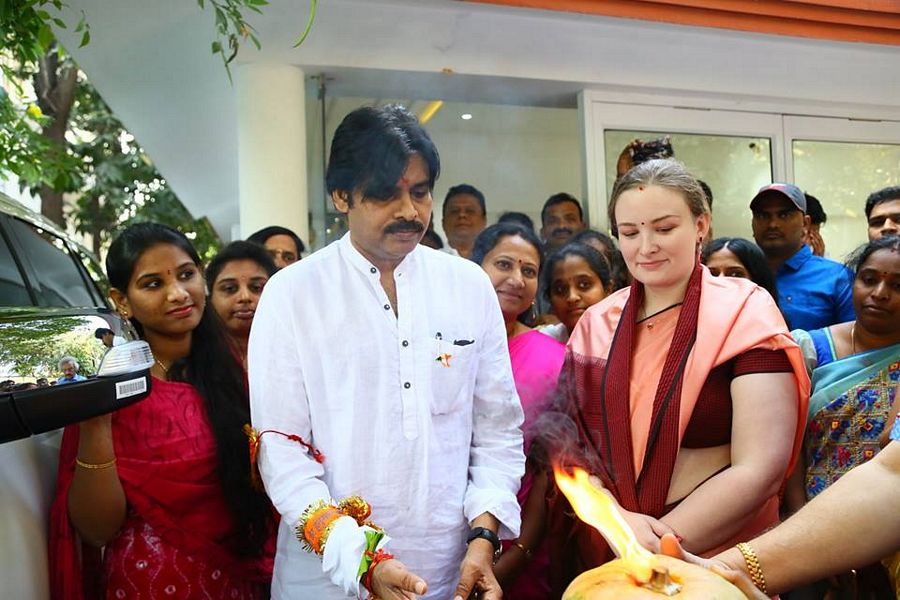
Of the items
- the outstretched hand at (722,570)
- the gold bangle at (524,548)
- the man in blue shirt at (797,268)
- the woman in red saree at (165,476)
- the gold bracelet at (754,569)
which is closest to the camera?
the outstretched hand at (722,570)

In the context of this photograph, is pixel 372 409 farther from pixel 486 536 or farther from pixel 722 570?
pixel 722 570

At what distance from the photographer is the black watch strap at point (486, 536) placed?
1866 millimetres

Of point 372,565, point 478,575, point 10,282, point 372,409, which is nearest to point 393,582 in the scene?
point 372,565

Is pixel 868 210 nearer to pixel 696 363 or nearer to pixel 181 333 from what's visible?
pixel 696 363

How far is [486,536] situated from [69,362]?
40.4 inches

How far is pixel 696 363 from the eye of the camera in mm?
1807

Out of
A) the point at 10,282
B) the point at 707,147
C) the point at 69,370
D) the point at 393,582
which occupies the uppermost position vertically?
the point at 707,147

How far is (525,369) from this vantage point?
2691 mm

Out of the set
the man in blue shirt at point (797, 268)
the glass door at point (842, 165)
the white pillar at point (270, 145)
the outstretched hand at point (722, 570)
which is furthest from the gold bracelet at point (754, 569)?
the glass door at point (842, 165)

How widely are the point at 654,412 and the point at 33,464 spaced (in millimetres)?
1573

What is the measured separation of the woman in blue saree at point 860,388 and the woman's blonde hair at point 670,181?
94 centimetres

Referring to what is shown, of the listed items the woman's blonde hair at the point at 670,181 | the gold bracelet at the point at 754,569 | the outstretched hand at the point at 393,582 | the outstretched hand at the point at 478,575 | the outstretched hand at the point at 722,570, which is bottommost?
the outstretched hand at the point at 478,575

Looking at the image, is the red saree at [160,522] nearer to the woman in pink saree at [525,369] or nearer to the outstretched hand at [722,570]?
→ the woman in pink saree at [525,369]

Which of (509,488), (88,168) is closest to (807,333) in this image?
(509,488)
